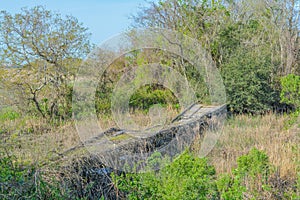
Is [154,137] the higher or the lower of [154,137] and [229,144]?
the higher

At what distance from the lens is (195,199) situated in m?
2.65

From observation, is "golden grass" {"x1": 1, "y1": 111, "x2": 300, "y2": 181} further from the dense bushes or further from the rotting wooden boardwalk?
the dense bushes

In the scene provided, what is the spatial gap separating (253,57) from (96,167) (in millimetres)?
5875

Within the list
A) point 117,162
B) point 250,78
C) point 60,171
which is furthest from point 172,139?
point 250,78

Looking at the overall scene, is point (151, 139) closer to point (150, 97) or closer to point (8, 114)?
point (150, 97)

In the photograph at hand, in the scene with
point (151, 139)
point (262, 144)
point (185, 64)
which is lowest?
point (262, 144)

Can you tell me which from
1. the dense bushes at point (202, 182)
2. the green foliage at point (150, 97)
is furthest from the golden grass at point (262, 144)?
the green foliage at point (150, 97)

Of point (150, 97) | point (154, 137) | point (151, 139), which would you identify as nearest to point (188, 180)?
point (151, 139)

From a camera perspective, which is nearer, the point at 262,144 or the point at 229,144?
the point at 262,144

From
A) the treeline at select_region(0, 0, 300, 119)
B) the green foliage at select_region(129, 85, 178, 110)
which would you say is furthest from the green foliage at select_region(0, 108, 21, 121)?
the green foliage at select_region(129, 85, 178, 110)

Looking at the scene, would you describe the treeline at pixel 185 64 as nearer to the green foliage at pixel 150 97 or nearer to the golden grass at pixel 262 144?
the green foliage at pixel 150 97

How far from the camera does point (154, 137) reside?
5465mm

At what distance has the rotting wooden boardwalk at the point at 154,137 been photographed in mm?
4559

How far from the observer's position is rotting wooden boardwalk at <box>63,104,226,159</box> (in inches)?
179
